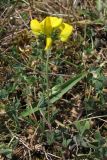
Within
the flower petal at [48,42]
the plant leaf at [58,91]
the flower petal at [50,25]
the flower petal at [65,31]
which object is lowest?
the plant leaf at [58,91]

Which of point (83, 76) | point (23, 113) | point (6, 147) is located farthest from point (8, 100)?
point (83, 76)

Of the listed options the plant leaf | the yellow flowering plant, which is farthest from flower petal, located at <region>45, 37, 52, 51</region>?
the plant leaf

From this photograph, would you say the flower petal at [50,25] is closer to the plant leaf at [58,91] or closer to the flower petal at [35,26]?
the flower petal at [35,26]

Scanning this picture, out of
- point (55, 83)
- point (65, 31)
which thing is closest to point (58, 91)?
point (55, 83)

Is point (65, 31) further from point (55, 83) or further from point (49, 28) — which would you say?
point (55, 83)

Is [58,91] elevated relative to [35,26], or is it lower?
lower

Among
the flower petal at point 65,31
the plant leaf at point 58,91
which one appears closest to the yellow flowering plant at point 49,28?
the flower petal at point 65,31

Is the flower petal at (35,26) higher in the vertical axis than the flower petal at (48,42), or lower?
higher

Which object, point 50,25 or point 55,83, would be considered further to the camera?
point 55,83

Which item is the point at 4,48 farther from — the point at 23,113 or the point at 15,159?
the point at 15,159

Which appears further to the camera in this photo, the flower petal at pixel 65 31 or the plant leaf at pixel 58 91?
the plant leaf at pixel 58 91

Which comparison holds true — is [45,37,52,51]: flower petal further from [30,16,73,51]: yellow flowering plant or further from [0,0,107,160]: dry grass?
[0,0,107,160]: dry grass
